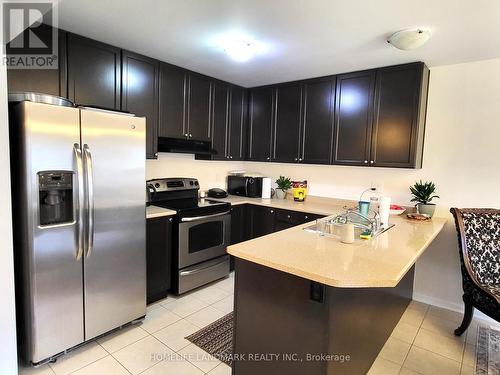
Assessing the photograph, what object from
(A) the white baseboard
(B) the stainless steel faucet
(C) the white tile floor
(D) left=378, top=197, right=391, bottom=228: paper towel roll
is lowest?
(C) the white tile floor

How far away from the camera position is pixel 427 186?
113 inches

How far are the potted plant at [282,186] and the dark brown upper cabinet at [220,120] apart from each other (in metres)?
0.78

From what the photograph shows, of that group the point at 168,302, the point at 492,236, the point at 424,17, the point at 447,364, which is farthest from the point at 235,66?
the point at 447,364

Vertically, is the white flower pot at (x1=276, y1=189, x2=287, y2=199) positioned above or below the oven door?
above

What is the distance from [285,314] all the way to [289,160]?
2368mm

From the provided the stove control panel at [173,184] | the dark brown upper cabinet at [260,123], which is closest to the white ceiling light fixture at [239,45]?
the dark brown upper cabinet at [260,123]

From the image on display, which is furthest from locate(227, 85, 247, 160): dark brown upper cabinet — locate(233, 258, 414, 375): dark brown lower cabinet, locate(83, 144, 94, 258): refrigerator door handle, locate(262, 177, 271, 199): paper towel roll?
locate(233, 258, 414, 375): dark brown lower cabinet

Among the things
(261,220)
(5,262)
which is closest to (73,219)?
(5,262)

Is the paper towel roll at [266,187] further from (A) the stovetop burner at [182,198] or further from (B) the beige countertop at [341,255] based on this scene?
(B) the beige countertop at [341,255]

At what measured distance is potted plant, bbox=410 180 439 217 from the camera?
2.81 metres

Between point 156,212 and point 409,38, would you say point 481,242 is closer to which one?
point 409,38

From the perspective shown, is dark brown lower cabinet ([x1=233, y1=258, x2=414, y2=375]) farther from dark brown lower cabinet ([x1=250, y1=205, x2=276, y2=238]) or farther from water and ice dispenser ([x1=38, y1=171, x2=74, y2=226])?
dark brown lower cabinet ([x1=250, y1=205, x2=276, y2=238])

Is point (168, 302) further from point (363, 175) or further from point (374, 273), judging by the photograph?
point (363, 175)

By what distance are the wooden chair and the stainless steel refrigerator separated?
2.60 m
